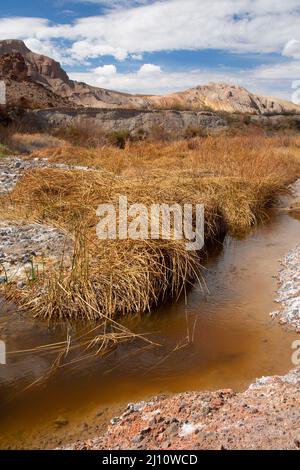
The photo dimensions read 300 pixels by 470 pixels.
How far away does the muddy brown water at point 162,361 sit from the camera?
338 centimetres

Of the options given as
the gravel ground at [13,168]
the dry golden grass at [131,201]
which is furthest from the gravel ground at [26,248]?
the gravel ground at [13,168]

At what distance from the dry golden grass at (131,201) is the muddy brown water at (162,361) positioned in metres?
0.27

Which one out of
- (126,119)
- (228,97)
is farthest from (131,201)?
(228,97)

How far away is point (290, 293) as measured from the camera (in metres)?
5.14

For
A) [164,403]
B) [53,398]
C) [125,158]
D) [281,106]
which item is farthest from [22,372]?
[281,106]

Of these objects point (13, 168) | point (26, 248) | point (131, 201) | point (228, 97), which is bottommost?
point (26, 248)

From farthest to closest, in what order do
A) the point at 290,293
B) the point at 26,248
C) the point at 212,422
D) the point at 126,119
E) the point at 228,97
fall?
the point at 228,97
the point at 126,119
the point at 26,248
the point at 290,293
the point at 212,422

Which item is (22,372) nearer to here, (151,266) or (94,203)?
(151,266)

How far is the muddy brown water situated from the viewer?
3.38 metres

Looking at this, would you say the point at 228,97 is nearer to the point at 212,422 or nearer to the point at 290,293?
the point at 290,293

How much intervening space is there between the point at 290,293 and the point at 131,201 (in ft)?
7.98

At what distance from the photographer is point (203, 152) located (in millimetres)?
12797

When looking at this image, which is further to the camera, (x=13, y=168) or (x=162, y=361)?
(x=13, y=168)

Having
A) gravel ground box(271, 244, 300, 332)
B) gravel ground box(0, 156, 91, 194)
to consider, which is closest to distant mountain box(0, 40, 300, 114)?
gravel ground box(0, 156, 91, 194)
